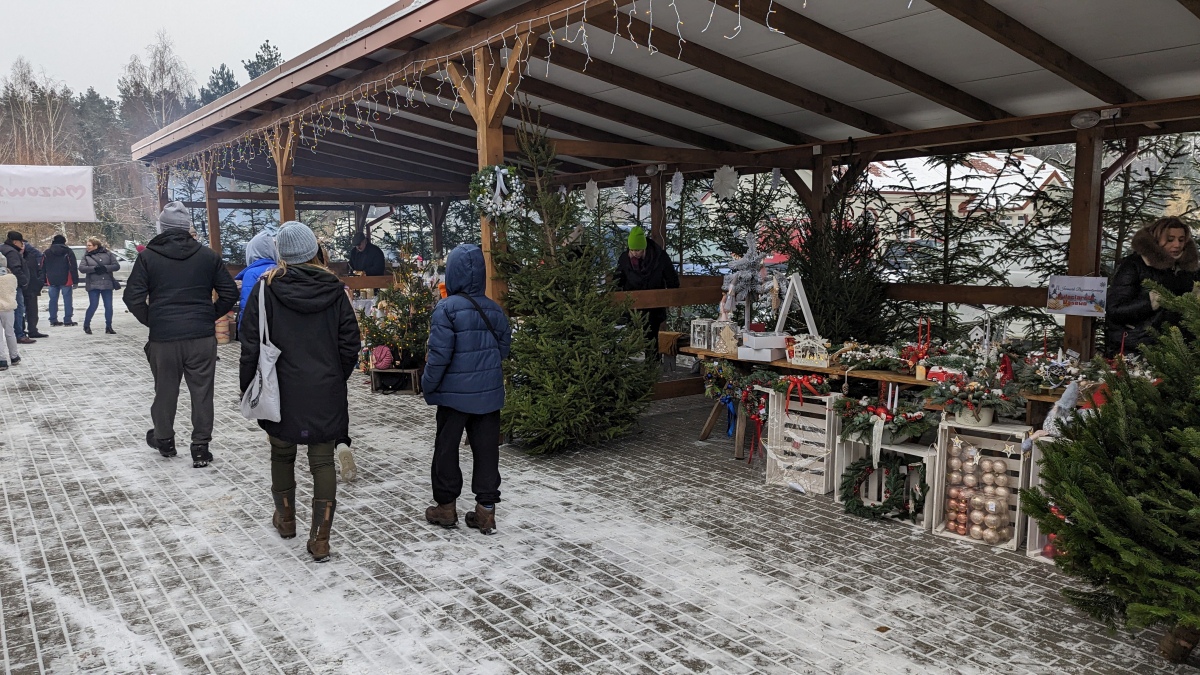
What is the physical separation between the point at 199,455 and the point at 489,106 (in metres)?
3.42

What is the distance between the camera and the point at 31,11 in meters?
73.2

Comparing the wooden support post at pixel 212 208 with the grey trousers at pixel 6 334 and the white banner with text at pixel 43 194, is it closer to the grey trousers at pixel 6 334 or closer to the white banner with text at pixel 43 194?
the white banner with text at pixel 43 194

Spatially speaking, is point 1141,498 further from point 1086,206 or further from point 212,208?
point 212,208

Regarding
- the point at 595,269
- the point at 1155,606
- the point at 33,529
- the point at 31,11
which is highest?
the point at 31,11

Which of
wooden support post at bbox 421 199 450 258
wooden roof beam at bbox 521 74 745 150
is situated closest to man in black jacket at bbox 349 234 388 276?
wooden support post at bbox 421 199 450 258

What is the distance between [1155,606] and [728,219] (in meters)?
10.0

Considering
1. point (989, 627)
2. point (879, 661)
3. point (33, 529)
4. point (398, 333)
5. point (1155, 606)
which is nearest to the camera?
point (1155, 606)

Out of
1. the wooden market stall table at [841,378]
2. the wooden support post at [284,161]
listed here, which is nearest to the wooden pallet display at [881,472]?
the wooden market stall table at [841,378]

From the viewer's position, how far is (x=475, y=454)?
15.2 feet

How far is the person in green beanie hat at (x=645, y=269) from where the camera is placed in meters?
8.65

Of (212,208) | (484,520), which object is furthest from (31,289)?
(484,520)

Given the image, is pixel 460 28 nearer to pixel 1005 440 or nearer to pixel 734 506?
pixel 734 506

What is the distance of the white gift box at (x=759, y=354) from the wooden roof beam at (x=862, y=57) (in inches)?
84.7

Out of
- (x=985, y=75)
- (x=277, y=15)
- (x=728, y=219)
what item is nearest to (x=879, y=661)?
(x=985, y=75)
